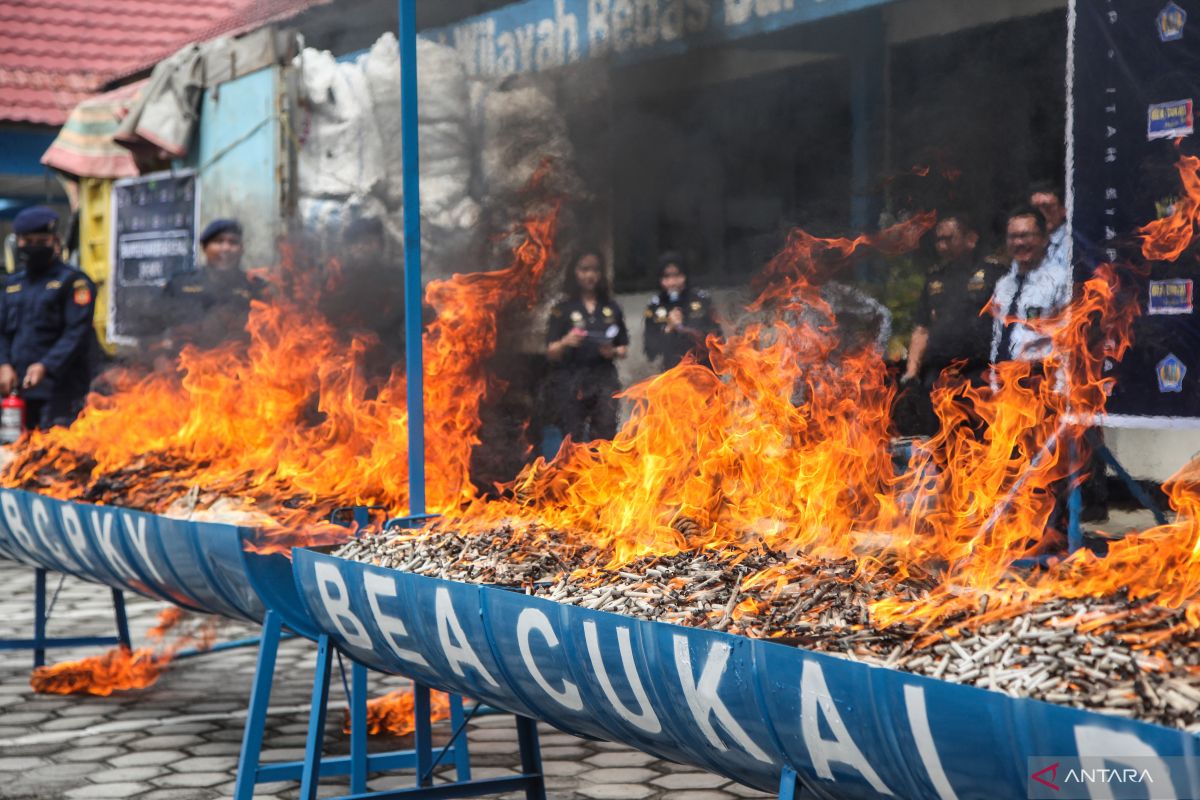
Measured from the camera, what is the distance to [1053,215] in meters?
5.31

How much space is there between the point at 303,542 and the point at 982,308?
3.00 metres

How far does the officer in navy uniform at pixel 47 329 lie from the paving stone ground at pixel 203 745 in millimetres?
1691

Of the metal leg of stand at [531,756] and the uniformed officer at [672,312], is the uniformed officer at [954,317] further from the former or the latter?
the metal leg of stand at [531,756]

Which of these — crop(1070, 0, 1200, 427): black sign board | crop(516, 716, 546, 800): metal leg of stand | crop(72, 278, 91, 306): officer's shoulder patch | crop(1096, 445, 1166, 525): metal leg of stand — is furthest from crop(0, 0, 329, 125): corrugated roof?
crop(516, 716, 546, 800): metal leg of stand

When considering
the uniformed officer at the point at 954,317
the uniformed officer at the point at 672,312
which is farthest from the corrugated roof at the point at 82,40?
the uniformed officer at the point at 954,317

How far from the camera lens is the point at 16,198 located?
16062 mm

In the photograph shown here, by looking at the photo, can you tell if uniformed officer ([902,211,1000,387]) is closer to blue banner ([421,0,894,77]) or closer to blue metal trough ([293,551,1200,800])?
blue banner ([421,0,894,77])

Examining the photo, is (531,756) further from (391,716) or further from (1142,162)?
(1142,162)

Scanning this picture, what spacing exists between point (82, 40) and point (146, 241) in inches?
130

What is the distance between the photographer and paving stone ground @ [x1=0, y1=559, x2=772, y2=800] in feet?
14.8

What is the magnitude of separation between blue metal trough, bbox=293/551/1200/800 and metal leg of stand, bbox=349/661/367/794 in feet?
2.11

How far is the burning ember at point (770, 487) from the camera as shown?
2344 millimetres

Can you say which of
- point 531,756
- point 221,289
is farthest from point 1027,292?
point 221,289

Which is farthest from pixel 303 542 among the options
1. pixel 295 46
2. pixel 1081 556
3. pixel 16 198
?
pixel 16 198
